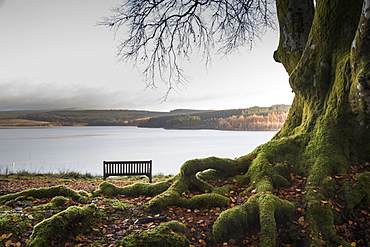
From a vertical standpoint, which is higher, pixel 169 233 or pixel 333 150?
pixel 333 150

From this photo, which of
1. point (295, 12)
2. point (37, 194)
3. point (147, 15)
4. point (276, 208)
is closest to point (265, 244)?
point (276, 208)

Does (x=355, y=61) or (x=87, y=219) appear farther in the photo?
(x=355, y=61)

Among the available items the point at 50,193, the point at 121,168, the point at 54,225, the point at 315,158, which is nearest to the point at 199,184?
the point at 315,158

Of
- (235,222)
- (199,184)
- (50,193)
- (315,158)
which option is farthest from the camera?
(199,184)

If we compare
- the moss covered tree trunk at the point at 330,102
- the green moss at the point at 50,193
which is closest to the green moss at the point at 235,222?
the moss covered tree trunk at the point at 330,102

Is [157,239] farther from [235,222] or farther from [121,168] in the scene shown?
[121,168]

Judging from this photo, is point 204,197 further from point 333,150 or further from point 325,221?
point 333,150

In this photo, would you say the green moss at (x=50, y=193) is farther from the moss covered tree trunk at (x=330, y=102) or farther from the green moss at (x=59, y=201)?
the moss covered tree trunk at (x=330, y=102)

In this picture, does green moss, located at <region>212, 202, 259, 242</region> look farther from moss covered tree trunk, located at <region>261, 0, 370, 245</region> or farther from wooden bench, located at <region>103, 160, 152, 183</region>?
wooden bench, located at <region>103, 160, 152, 183</region>

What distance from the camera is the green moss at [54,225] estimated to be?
3.26 metres

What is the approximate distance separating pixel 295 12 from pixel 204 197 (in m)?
5.21

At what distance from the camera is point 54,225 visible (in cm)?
348

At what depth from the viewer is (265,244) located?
12.0 ft

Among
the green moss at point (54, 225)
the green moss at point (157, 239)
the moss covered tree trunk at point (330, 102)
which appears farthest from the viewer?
the moss covered tree trunk at point (330, 102)
